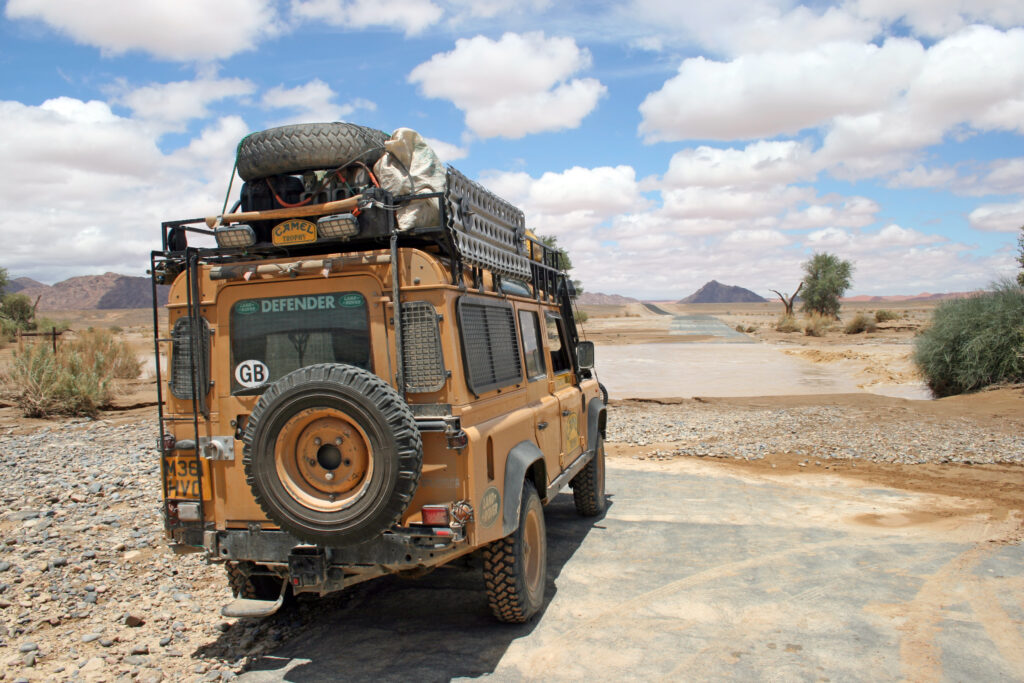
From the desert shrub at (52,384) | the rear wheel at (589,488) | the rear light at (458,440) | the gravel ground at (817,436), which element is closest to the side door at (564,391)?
the rear wheel at (589,488)

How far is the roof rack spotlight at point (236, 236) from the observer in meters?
4.29

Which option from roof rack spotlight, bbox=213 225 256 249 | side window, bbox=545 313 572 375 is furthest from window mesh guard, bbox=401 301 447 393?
side window, bbox=545 313 572 375

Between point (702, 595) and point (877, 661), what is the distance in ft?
4.19

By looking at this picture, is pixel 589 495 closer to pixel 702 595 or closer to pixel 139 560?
pixel 702 595

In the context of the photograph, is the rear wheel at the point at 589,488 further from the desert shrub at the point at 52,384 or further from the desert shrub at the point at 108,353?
the desert shrub at the point at 108,353

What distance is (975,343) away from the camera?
1716 centimetres

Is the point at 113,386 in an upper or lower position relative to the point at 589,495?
upper

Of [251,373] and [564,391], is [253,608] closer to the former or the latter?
[251,373]

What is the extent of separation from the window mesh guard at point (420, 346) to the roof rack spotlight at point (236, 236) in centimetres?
100

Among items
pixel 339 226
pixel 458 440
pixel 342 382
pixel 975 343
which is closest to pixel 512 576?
pixel 458 440

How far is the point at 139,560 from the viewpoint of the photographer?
603 centimetres

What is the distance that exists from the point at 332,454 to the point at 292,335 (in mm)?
810

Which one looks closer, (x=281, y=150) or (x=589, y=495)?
(x=281, y=150)

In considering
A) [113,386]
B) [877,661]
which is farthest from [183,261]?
[113,386]
